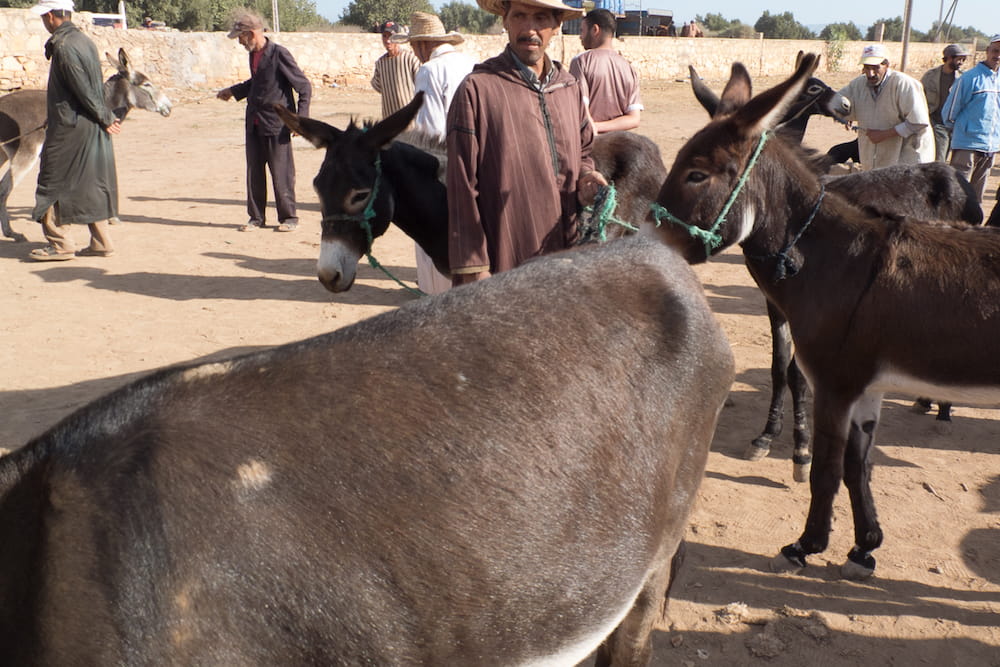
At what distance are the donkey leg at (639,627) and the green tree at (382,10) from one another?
169 feet

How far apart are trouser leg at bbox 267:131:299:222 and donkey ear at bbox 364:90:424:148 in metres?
5.30

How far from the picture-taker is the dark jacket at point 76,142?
7949 millimetres

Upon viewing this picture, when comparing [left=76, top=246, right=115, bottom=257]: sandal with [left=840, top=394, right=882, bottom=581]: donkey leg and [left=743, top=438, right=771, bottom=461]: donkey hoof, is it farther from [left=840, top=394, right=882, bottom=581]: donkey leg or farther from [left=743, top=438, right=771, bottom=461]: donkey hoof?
[left=840, top=394, right=882, bottom=581]: donkey leg

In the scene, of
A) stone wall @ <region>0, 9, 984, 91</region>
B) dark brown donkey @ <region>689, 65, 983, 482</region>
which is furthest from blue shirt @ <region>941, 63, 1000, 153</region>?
stone wall @ <region>0, 9, 984, 91</region>

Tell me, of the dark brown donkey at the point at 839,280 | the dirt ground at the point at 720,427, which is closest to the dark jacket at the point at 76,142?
the dirt ground at the point at 720,427

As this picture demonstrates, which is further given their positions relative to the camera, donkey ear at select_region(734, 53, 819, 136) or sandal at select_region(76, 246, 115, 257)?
sandal at select_region(76, 246, 115, 257)

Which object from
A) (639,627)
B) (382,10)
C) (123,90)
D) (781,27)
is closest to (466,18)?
(382,10)

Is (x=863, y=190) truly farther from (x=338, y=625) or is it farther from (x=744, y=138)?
(x=338, y=625)

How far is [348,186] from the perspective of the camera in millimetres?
4516

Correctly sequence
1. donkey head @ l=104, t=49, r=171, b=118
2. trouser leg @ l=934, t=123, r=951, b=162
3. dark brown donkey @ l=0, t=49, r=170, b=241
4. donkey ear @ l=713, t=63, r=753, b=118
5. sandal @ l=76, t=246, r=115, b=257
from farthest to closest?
donkey head @ l=104, t=49, r=171, b=118 → dark brown donkey @ l=0, t=49, r=170, b=241 → trouser leg @ l=934, t=123, r=951, b=162 → sandal @ l=76, t=246, r=115, b=257 → donkey ear @ l=713, t=63, r=753, b=118

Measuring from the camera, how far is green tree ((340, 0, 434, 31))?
166 ft

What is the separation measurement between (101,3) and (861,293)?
156 ft

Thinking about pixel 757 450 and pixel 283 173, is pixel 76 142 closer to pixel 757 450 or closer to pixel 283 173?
pixel 283 173

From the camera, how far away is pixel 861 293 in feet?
10.7
